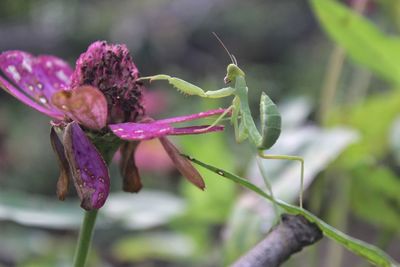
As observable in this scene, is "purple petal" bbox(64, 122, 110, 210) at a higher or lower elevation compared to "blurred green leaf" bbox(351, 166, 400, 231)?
higher

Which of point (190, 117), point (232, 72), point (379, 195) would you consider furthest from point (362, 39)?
point (190, 117)

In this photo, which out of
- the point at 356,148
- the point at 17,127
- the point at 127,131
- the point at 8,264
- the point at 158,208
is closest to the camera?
the point at 127,131

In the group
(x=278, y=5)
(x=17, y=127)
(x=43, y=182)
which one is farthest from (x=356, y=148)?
(x=278, y=5)

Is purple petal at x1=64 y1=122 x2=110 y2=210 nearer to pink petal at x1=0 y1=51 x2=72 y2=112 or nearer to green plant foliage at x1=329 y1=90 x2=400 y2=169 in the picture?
pink petal at x1=0 y1=51 x2=72 y2=112

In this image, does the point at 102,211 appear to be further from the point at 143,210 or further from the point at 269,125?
the point at 269,125

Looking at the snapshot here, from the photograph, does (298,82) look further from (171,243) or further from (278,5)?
(171,243)

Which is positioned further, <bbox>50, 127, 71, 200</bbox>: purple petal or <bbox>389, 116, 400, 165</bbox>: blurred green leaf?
<bbox>389, 116, 400, 165</bbox>: blurred green leaf

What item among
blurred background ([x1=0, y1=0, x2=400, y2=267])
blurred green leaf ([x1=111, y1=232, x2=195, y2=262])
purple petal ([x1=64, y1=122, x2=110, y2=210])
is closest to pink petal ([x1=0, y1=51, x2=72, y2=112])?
purple petal ([x1=64, y1=122, x2=110, y2=210])

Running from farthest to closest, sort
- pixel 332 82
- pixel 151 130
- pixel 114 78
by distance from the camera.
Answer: pixel 332 82, pixel 114 78, pixel 151 130
